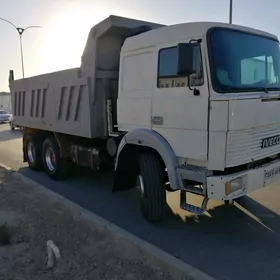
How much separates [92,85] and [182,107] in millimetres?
2295

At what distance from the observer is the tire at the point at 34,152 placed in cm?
909

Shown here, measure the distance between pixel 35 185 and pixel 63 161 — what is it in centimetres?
97

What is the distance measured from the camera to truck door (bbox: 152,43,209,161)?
14.4 feet

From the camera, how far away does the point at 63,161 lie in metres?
8.13

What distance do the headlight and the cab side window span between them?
1310mm

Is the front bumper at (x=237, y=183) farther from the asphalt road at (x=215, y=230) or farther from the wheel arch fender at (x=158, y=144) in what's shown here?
the asphalt road at (x=215, y=230)

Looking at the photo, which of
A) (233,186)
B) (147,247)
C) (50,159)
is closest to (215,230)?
(233,186)

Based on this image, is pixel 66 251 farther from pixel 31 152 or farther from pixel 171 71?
pixel 31 152

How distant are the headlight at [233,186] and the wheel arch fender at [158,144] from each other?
724 mm

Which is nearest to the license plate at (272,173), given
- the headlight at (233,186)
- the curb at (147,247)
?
the headlight at (233,186)

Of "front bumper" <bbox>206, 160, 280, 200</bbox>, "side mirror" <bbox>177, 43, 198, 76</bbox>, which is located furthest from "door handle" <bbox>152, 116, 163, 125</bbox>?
"front bumper" <bbox>206, 160, 280, 200</bbox>

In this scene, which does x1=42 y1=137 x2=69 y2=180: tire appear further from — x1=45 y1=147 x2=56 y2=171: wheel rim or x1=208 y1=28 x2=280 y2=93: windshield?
x1=208 y1=28 x2=280 y2=93: windshield

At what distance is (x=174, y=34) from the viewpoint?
188 inches

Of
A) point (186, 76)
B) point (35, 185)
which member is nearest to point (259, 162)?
point (186, 76)
